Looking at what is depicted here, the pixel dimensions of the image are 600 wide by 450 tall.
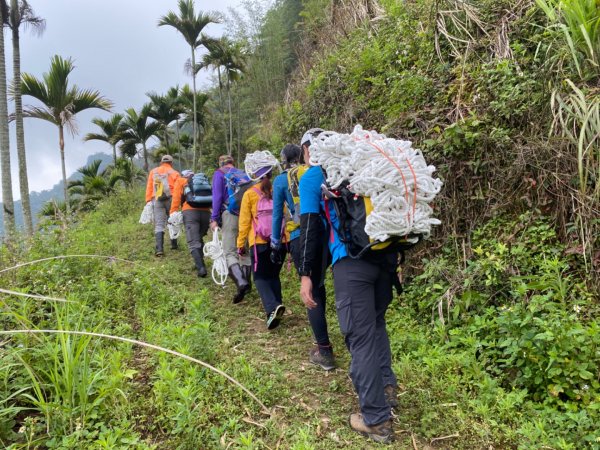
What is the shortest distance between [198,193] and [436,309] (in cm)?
365

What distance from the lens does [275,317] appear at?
3852mm

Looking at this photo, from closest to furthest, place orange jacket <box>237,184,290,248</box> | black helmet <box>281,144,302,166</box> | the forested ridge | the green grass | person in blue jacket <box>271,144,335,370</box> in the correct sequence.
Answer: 1. the green grass
2. the forested ridge
3. person in blue jacket <box>271,144,335,370</box>
4. black helmet <box>281,144,302,166</box>
5. orange jacket <box>237,184,290,248</box>

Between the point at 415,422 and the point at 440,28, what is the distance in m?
4.65

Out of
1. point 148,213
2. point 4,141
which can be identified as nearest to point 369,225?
point 148,213

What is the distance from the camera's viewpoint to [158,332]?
3191 millimetres

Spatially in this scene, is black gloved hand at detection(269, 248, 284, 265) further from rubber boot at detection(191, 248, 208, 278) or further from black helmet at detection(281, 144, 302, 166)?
rubber boot at detection(191, 248, 208, 278)

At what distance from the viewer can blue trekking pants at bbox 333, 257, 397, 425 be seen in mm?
2307

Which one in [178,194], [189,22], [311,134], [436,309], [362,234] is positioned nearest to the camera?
[362,234]

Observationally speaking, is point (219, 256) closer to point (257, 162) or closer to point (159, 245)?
point (257, 162)

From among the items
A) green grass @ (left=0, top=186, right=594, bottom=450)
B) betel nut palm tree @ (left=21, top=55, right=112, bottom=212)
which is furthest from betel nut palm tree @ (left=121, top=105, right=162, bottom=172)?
green grass @ (left=0, top=186, right=594, bottom=450)

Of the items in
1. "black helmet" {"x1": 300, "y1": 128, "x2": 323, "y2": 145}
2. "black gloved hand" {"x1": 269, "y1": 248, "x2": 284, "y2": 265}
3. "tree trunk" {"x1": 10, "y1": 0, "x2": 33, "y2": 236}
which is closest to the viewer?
"black helmet" {"x1": 300, "y1": 128, "x2": 323, "y2": 145}

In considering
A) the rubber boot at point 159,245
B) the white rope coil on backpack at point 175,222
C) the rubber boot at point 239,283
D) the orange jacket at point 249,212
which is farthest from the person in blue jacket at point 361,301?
the rubber boot at point 159,245

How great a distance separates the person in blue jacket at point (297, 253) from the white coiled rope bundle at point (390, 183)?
0.64 metres

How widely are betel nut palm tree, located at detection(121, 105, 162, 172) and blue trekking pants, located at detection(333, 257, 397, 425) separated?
1872 cm
